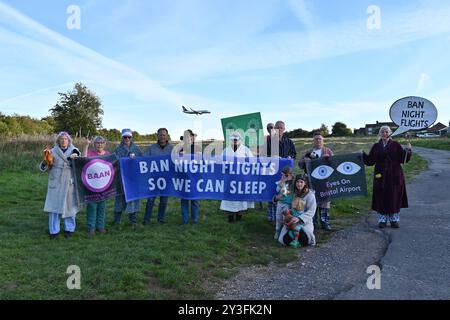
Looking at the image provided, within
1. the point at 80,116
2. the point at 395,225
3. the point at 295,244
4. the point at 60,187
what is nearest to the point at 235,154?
the point at 295,244

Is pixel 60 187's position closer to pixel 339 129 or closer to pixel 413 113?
pixel 413 113

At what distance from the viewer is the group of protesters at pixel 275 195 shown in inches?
319

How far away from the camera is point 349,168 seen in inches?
378

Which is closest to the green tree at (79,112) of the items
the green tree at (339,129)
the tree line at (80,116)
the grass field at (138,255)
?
the tree line at (80,116)

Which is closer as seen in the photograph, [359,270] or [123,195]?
[359,270]

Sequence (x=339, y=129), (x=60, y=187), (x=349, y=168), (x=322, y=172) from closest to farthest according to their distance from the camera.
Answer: (x=60, y=187)
(x=322, y=172)
(x=349, y=168)
(x=339, y=129)

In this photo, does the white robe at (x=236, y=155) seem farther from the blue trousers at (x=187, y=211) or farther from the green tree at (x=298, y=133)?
the green tree at (x=298, y=133)

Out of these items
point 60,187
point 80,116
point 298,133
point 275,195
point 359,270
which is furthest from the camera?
point 298,133

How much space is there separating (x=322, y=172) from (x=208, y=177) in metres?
2.53

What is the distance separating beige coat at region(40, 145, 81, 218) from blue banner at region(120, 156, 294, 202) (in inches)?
53.9

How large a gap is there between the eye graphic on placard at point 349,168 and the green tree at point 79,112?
36604 millimetres

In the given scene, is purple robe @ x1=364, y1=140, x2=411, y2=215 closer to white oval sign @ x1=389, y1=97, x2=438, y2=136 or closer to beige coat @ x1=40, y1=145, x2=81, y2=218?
white oval sign @ x1=389, y1=97, x2=438, y2=136

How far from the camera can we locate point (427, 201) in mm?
12914
